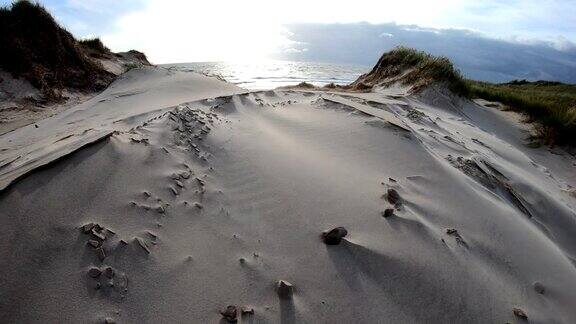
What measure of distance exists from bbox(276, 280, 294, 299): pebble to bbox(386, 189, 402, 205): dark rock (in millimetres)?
1127

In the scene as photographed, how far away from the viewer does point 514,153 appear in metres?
5.42

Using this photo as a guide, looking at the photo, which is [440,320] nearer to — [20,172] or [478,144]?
[20,172]

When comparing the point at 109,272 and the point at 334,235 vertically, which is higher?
the point at 109,272

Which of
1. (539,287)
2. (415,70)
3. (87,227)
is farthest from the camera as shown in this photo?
(415,70)

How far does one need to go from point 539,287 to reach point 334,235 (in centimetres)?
138

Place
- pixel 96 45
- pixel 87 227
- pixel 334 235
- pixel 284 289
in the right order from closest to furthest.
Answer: pixel 284 289 < pixel 87 227 < pixel 334 235 < pixel 96 45

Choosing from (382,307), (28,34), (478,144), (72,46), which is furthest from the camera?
(72,46)

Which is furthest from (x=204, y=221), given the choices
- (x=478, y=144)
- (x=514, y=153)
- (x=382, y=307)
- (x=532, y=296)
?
(x=514, y=153)

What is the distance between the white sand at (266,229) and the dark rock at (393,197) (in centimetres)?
6

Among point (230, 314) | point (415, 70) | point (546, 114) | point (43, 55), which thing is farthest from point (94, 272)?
point (546, 114)

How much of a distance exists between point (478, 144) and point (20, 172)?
5143mm

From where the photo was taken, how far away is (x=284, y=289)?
190 centimetres

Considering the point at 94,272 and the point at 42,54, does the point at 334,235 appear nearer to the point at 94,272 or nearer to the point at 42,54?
the point at 94,272

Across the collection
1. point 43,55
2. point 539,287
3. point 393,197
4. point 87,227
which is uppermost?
point 43,55
